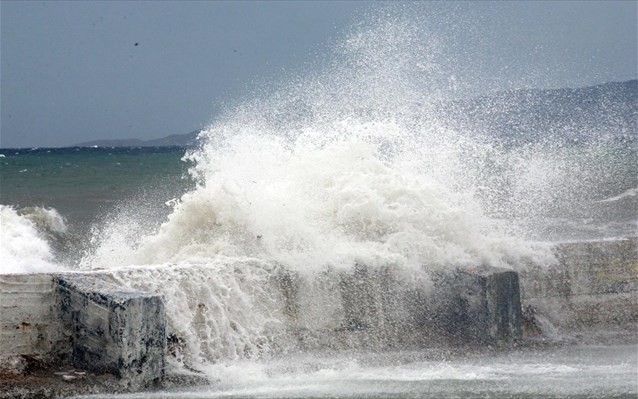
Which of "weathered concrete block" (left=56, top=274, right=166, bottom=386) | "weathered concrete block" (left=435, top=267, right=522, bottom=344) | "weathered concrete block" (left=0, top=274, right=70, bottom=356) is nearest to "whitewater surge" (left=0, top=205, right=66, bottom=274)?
"weathered concrete block" (left=0, top=274, right=70, bottom=356)

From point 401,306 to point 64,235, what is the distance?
1351 cm

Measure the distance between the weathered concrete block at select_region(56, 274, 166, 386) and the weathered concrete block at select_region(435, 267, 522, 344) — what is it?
3363 millimetres

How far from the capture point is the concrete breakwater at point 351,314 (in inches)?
327

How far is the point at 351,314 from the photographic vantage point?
34.0ft

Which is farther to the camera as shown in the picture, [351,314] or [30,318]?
[351,314]

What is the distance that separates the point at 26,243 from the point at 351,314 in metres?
9.68

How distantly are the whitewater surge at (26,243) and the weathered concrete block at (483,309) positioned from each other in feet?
20.8

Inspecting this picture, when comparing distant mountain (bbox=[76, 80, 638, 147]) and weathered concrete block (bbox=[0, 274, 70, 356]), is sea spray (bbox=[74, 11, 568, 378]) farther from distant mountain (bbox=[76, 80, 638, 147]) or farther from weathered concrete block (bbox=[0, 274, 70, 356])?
distant mountain (bbox=[76, 80, 638, 147])

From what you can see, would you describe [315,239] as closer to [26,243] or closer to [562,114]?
[26,243]

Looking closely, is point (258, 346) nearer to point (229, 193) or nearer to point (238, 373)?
point (238, 373)

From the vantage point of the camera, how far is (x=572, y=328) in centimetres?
1144

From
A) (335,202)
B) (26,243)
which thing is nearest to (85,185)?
(26,243)

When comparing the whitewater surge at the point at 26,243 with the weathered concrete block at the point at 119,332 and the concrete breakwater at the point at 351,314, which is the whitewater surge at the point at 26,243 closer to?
the concrete breakwater at the point at 351,314

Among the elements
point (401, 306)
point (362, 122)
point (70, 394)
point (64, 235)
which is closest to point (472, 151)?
point (362, 122)
